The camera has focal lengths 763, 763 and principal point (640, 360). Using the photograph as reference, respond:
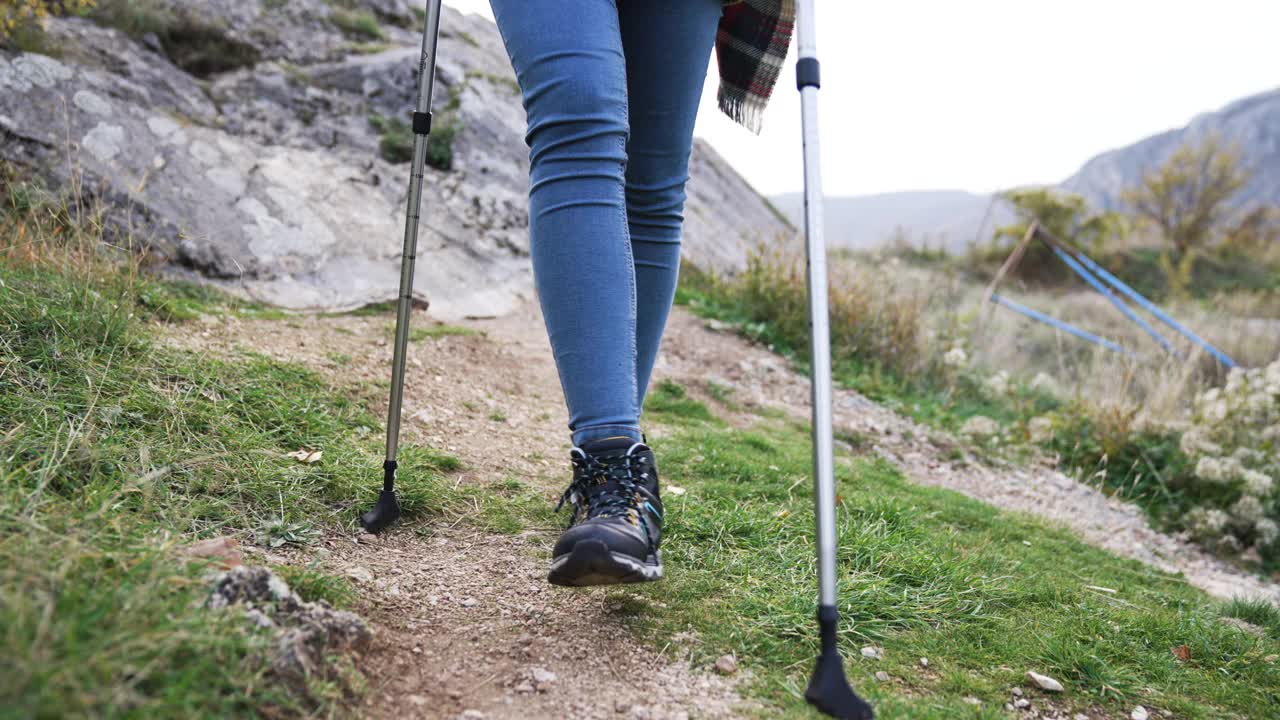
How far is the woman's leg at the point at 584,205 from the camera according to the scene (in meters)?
1.24

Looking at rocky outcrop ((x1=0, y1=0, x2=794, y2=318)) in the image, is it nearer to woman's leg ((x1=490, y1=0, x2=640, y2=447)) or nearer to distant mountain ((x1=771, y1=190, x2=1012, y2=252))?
woman's leg ((x1=490, y1=0, x2=640, y2=447))

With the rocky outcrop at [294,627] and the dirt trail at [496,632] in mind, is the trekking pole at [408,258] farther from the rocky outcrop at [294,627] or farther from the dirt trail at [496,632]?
the rocky outcrop at [294,627]

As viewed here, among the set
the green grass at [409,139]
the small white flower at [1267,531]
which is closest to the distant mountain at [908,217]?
the green grass at [409,139]

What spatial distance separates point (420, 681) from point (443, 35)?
274 inches

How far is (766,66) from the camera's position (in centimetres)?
181

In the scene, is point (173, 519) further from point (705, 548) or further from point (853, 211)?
point (853, 211)

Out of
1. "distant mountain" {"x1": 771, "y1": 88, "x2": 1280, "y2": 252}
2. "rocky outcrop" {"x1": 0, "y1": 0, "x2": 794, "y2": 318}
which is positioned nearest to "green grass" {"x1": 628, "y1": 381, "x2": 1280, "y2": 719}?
"rocky outcrop" {"x1": 0, "y1": 0, "x2": 794, "y2": 318}

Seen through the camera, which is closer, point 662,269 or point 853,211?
point 662,269

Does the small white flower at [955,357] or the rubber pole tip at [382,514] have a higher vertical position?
the rubber pole tip at [382,514]

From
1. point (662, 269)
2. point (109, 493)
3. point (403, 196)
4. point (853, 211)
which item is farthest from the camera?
point (853, 211)

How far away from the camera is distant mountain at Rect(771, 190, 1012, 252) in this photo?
13.6 m

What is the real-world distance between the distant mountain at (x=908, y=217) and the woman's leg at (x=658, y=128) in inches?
357

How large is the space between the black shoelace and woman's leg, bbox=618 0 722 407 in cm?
23

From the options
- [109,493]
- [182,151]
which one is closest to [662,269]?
[109,493]
